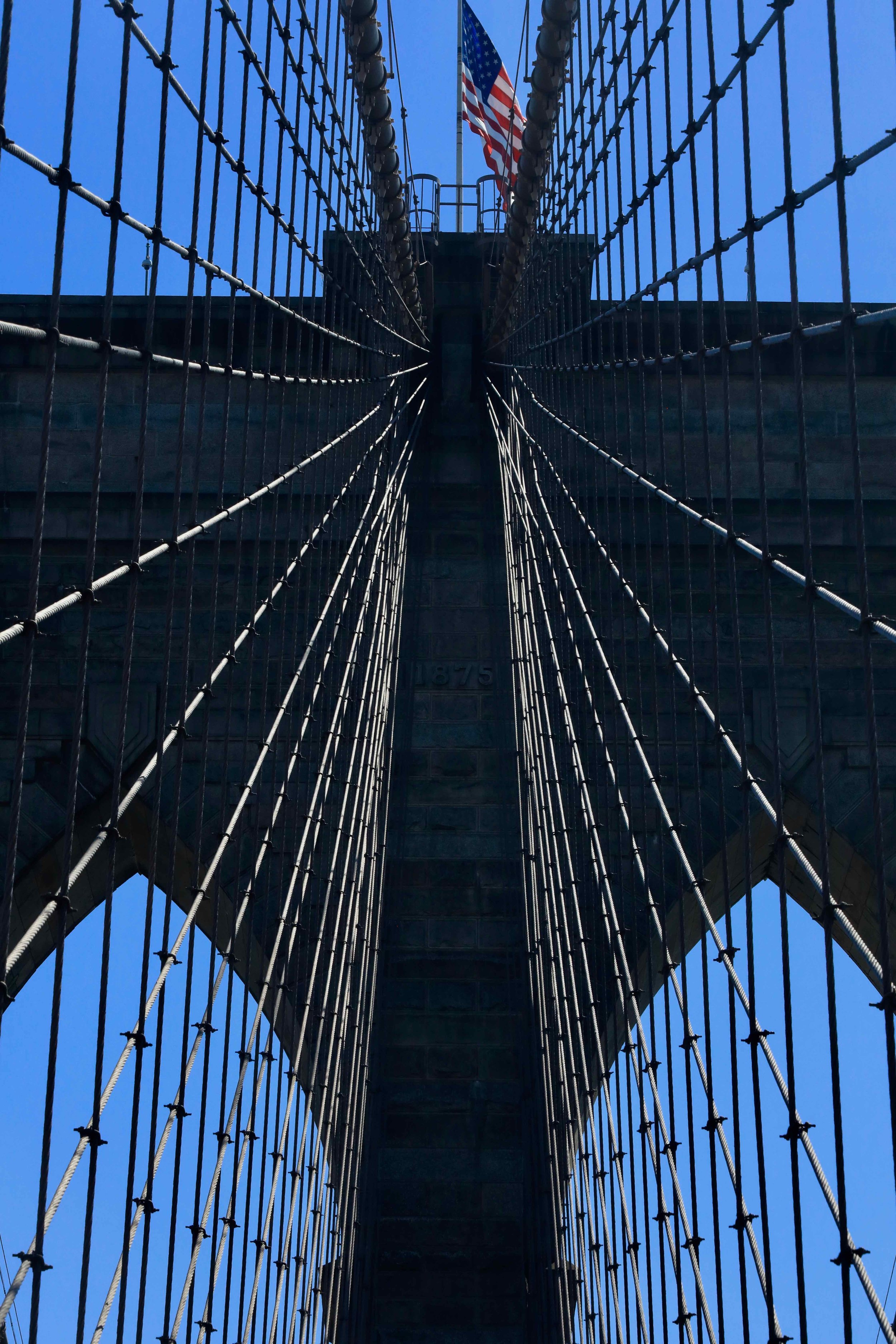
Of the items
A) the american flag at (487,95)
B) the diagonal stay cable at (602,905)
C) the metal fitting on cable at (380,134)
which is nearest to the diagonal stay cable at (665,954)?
the diagonal stay cable at (602,905)

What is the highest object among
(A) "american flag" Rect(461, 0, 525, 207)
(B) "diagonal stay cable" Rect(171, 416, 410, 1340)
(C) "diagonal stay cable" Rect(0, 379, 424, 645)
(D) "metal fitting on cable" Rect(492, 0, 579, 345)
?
(A) "american flag" Rect(461, 0, 525, 207)

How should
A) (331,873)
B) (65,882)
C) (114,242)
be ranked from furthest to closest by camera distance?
(331,873), (114,242), (65,882)

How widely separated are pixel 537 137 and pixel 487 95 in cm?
591

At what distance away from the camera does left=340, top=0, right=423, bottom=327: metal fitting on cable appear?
6719 mm

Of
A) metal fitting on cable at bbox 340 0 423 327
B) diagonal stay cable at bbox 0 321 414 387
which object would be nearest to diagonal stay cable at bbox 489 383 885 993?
diagonal stay cable at bbox 0 321 414 387

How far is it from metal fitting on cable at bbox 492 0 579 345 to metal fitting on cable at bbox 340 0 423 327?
538 mm

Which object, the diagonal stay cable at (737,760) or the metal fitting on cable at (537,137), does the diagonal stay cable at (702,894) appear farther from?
the metal fitting on cable at (537,137)

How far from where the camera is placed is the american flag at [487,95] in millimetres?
12844

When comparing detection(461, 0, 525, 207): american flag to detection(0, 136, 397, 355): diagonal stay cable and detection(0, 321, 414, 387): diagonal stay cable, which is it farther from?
detection(0, 136, 397, 355): diagonal stay cable

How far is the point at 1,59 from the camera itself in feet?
8.24

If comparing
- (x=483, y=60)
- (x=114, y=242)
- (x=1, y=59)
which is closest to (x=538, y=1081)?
(x=114, y=242)

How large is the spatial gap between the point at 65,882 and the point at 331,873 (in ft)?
10.0

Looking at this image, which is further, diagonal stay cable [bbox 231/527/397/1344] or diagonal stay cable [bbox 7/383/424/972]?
diagonal stay cable [bbox 231/527/397/1344]

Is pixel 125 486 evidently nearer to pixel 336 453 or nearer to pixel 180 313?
pixel 180 313
